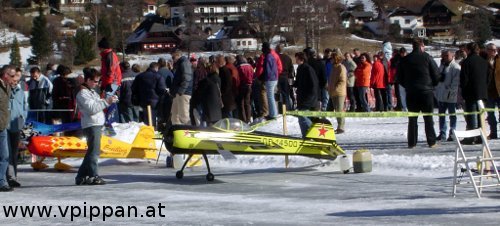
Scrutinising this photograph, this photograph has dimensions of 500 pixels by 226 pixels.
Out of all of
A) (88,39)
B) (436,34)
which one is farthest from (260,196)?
(436,34)

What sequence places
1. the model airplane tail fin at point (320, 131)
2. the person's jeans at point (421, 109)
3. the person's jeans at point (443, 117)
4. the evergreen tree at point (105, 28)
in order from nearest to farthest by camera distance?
the model airplane tail fin at point (320, 131)
the person's jeans at point (421, 109)
the person's jeans at point (443, 117)
the evergreen tree at point (105, 28)

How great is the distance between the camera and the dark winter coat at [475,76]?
18219 millimetres

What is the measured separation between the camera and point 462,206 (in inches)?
469

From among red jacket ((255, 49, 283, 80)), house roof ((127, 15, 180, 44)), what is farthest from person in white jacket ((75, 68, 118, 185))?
house roof ((127, 15, 180, 44))

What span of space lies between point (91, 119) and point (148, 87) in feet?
25.1

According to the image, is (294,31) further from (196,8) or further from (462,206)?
(462,206)

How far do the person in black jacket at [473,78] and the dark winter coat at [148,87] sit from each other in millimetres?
7587

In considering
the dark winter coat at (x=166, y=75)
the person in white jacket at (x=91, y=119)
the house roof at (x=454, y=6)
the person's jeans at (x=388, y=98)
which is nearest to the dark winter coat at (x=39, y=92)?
the dark winter coat at (x=166, y=75)

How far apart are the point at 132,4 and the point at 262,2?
15.8m

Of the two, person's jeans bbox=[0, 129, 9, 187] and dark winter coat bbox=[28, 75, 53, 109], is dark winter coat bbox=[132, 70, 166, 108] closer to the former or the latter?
dark winter coat bbox=[28, 75, 53, 109]

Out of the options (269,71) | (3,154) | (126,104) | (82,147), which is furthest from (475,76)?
(3,154)

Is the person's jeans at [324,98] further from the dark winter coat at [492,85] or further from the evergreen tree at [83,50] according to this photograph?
the evergreen tree at [83,50]

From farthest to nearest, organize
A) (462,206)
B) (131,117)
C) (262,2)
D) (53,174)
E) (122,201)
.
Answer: (262,2) < (131,117) < (53,174) < (122,201) < (462,206)

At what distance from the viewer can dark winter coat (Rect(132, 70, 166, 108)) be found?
22.3 metres
